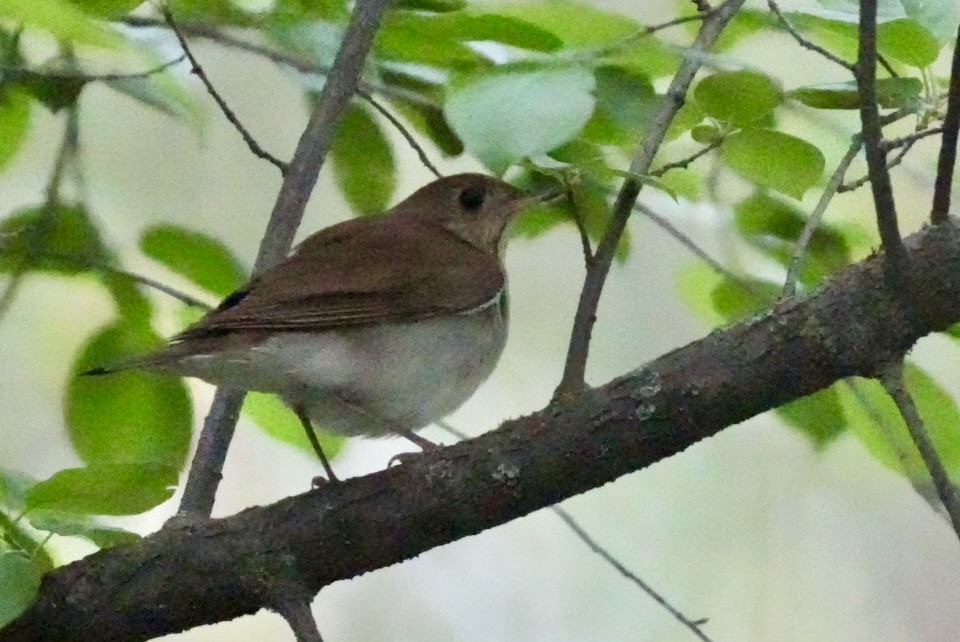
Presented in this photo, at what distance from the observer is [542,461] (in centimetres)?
106

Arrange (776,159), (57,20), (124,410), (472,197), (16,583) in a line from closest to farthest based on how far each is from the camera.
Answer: (57,20)
(16,583)
(776,159)
(124,410)
(472,197)

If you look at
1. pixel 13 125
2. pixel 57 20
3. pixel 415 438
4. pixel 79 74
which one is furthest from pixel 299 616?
pixel 13 125

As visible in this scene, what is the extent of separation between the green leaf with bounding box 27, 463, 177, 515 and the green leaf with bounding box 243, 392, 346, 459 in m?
0.52

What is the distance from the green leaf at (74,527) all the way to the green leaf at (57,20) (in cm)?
Result: 40

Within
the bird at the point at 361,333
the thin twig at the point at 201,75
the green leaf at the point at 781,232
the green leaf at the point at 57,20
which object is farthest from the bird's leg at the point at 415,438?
the green leaf at the point at 57,20

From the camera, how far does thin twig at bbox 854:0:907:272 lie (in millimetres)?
800

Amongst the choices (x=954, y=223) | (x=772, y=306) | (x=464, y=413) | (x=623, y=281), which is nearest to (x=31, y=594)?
(x=772, y=306)

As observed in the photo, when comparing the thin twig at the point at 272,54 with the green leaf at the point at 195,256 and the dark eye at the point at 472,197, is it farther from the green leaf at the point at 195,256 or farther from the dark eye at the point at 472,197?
the dark eye at the point at 472,197

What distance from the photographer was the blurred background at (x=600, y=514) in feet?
8.57

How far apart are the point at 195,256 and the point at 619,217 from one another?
58cm

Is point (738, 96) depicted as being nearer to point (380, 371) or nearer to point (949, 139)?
point (949, 139)

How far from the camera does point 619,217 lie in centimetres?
117

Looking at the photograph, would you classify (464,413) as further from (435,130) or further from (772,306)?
(772,306)

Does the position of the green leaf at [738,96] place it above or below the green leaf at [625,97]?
below
